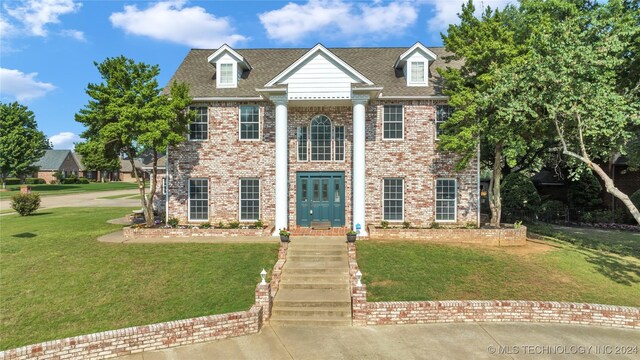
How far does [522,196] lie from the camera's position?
2741cm

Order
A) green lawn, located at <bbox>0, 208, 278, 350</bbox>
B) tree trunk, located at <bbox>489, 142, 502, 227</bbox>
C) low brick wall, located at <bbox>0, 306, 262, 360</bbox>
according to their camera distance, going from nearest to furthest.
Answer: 1. low brick wall, located at <bbox>0, 306, 262, 360</bbox>
2. green lawn, located at <bbox>0, 208, 278, 350</bbox>
3. tree trunk, located at <bbox>489, 142, 502, 227</bbox>

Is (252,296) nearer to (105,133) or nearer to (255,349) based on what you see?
(255,349)

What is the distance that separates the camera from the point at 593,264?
1409 cm

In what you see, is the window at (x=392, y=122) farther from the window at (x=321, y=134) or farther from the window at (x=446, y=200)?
the window at (x=446, y=200)

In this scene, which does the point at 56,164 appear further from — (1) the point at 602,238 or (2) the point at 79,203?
(1) the point at 602,238

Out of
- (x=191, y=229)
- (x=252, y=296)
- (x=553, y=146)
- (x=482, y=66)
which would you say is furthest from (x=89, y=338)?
(x=553, y=146)

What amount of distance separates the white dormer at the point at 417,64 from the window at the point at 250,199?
1010 centimetres

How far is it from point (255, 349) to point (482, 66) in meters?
15.6

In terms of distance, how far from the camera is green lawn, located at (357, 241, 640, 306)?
11.1 m

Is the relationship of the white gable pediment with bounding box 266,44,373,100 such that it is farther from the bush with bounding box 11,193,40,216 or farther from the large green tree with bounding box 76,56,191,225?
the bush with bounding box 11,193,40,216

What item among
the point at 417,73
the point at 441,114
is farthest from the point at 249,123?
the point at 441,114

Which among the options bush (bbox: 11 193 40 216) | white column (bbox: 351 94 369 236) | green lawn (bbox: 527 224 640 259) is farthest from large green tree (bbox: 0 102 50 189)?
green lawn (bbox: 527 224 640 259)

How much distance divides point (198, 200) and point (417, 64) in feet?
46.1

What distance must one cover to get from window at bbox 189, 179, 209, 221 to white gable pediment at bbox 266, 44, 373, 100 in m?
6.67
